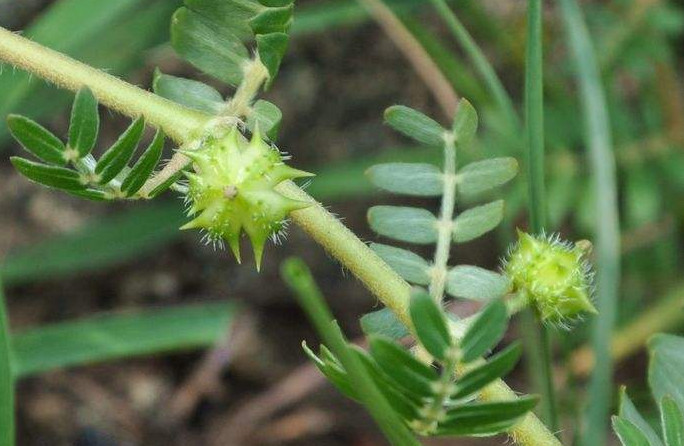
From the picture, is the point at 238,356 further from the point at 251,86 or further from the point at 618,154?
the point at 251,86

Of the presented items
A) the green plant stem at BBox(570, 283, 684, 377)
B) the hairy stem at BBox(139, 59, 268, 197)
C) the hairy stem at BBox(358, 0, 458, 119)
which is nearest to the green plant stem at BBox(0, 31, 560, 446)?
the hairy stem at BBox(139, 59, 268, 197)

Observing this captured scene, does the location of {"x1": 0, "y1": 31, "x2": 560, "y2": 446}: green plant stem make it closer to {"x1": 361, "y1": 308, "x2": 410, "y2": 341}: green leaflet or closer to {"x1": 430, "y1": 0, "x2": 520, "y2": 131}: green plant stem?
{"x1": 361, "y1": 308, "x2": 410, "y2": 341}: green leaflet

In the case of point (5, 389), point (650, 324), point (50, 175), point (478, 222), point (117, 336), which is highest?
point (478, 222)

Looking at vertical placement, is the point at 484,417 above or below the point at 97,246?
above

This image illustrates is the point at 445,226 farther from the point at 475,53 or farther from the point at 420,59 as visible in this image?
the point at 420,59

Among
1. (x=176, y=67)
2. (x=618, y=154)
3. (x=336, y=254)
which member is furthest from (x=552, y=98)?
(x=336, y=254)

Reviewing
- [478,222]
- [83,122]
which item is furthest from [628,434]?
[83,122]

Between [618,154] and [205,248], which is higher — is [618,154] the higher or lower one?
the higher one
